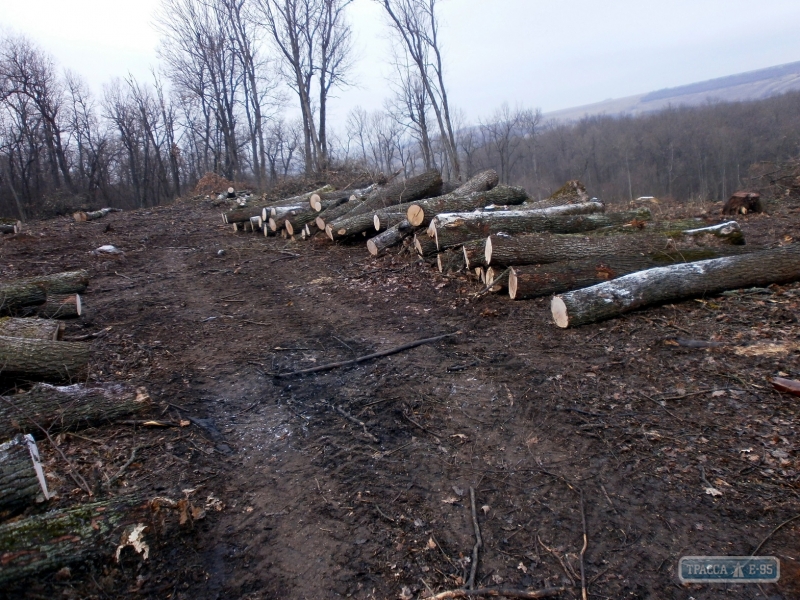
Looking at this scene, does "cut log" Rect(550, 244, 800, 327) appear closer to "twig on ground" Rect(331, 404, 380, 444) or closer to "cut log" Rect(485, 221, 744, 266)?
"cut log" Rect(485, 221, 744, 266)

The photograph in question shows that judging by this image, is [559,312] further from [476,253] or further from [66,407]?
[66,407]

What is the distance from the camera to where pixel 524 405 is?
388 cm

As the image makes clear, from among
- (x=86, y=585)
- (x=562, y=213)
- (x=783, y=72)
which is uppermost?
(x=783, y=72)

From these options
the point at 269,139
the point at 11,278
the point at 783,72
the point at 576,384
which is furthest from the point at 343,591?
the point at 783,72

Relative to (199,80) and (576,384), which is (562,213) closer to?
(576,384)

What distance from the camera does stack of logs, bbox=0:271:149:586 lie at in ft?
8.16

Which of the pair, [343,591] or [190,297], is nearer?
[343,591]

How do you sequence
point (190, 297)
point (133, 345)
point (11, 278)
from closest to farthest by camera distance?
→ point (133, 345), point (190, 297), point (11, 278)

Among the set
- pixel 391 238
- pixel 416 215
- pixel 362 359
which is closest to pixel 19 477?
pixel 362 359

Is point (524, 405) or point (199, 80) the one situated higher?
point (199, 80)

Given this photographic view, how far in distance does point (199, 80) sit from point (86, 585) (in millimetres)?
29562

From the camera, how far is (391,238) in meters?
8.79

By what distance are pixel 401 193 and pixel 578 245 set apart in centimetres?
473

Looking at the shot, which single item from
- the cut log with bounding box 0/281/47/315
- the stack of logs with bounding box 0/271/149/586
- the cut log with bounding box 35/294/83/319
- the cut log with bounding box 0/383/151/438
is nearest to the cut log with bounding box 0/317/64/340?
the stack of logs with bounding box 0/271/149/586
